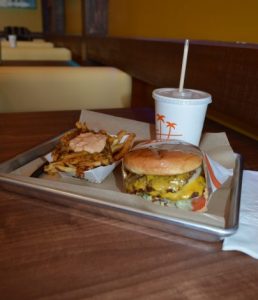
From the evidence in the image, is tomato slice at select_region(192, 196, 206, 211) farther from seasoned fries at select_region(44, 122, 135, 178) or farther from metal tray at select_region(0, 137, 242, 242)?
seasoned fries at select_region(44, 122, 135, 178)

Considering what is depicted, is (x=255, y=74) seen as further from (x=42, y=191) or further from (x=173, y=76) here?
(x=42, y=191)

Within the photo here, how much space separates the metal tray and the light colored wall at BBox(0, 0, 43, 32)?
815cm

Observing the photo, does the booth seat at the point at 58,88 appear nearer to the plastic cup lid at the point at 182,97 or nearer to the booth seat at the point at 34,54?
the plastic cup lid at the point at 182,97

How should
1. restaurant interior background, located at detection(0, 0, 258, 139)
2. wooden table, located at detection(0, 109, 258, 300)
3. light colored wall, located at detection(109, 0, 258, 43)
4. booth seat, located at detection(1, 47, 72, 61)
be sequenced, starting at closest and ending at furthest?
wooden table, located at detection(0, 109, 258, 300) < restaurant interior background, located at detection(0, 0, 258, 139) < light colored wall, located at detection(109, 0, 258, 43) < booth seat, located at detection(1, 47, 72, 61)

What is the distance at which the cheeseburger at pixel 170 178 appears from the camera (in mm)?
504

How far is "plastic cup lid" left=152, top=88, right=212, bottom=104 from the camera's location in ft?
2.24

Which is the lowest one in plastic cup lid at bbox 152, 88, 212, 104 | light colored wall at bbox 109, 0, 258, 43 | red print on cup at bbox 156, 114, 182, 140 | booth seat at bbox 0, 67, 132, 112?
booth seat at bbox 0, 67, 132, 112

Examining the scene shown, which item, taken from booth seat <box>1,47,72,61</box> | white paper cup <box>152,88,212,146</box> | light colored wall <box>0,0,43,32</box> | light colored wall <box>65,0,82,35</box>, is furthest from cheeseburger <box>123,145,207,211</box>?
light colored wall <box>0,0,43,32</box>

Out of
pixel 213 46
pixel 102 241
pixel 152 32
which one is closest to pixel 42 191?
pixel 102 241

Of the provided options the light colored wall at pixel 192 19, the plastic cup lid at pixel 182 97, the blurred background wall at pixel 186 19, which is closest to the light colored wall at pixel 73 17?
the blurred background wall at pixel 186 19

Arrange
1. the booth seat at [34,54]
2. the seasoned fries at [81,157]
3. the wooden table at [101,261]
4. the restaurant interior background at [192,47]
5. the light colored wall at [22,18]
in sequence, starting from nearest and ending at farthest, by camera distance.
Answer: the wooden table at [101,261], the seasoned fries at [81,157], the restaurant interior background at [192,47], the booth seat at [34,54], the light colored wall at [22,18]

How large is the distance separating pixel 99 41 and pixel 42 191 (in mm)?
2466

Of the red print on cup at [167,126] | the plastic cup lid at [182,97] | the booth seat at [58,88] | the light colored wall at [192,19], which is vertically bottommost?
the booth seat at [58,88]

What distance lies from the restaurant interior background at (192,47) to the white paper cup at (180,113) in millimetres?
259
